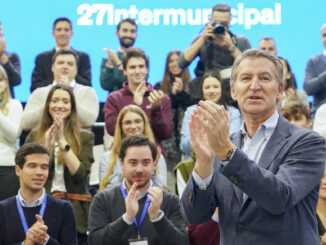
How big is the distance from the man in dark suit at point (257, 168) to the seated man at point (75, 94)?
3.47 metres

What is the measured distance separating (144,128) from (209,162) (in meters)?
3.14

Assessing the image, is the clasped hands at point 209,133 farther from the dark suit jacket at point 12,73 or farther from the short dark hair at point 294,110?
the dark suit jacket at point 12,73

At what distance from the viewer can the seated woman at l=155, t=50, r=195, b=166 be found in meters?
6.43

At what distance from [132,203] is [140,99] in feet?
6.34

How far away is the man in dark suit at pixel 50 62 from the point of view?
6.63 meters

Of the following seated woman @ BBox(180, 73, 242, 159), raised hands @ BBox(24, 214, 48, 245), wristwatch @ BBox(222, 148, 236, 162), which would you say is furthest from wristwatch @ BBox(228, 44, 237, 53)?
wristwatch @ BBox(222, 148, 236, 162)

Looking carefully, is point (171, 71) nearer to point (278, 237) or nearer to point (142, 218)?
point (142, 218)

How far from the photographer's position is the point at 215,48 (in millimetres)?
6453

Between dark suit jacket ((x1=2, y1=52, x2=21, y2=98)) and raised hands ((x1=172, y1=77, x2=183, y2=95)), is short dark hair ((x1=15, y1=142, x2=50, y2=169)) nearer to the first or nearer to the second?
dark suit jacket ((x1=2, y1=52, x2=21, y2=98))

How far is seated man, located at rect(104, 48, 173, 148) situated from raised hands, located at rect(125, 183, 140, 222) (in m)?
1.73

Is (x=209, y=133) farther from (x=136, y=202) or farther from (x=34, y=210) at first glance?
(x=34, y=210)

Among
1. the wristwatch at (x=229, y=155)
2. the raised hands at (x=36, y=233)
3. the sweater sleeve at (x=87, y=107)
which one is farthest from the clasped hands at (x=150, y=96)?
the wristwatch at (x=229, y=155)

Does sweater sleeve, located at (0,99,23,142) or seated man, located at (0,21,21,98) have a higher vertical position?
seated man, located at (0,21,21,98)

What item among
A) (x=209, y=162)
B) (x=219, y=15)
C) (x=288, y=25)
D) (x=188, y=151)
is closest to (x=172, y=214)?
(x=188, y=151)
